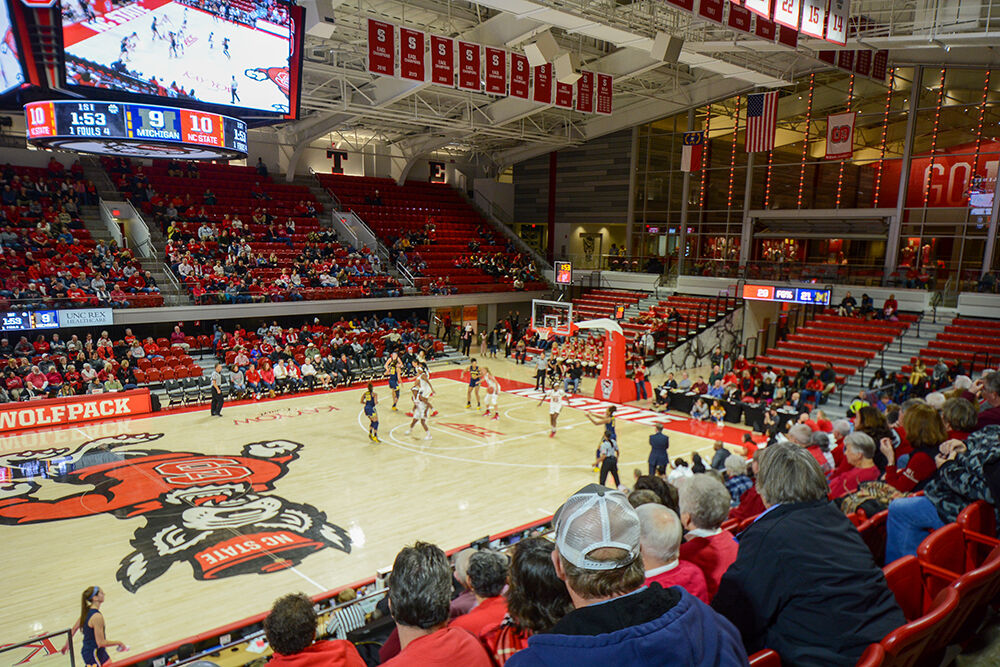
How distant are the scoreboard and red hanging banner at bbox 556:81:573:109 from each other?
9875mm

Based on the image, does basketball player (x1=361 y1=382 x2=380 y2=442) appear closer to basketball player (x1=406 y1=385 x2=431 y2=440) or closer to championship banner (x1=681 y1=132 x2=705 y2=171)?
basketball player (x1=406 y1=385 x2=431 y2=440)

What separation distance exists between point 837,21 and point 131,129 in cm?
1435

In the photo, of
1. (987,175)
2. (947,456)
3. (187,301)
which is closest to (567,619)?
(947,456)

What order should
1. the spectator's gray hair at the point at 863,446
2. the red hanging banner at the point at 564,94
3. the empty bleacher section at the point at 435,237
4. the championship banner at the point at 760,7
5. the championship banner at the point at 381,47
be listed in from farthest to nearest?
the empty bleacher section at the point at 435,237, the red hanging banner at the point at 564,94, the championship banner at the point at 381,47, the championship banner at the point at 760,7, the spectator's gray hair at the point at 863,446

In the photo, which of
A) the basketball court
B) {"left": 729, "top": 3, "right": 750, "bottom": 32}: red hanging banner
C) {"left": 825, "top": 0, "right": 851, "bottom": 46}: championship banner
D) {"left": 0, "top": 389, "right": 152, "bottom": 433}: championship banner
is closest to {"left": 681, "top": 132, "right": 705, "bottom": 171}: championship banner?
{"left": 825, "top": 0, "right": 851, "bottom": 46}: championship banner

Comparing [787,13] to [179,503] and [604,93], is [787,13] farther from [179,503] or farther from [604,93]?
[179,503]

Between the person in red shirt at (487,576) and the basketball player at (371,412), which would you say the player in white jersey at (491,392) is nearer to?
the basketball player at (371,412)

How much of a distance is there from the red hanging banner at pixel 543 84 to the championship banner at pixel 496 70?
1128 millimetres

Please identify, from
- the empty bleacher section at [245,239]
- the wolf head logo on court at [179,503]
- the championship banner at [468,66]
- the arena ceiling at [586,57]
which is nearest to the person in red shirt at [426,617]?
the wolf head logo on court at [179,503]

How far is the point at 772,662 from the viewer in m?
2.52

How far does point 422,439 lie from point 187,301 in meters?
10.9

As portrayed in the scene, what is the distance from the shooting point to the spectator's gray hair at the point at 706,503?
359 cm

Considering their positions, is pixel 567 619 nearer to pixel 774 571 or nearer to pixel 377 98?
pixel 774 571

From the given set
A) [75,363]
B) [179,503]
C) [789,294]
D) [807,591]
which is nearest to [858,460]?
[807,591]
